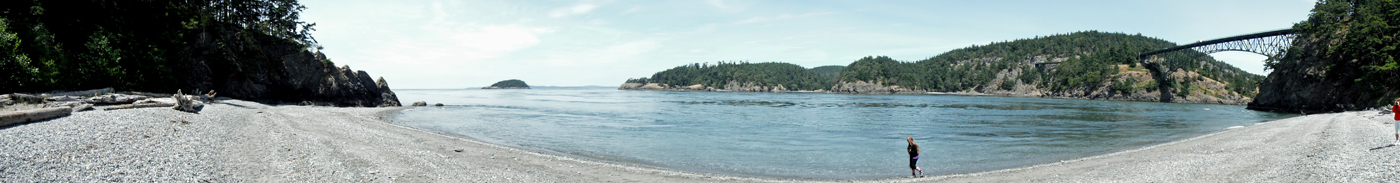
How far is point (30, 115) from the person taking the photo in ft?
45.2

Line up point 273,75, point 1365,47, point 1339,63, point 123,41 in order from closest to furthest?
point 123,41
point 273,75
point 1365,47
point 1339,63

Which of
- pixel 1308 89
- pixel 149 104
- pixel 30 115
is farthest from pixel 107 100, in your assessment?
pixel 1308 89

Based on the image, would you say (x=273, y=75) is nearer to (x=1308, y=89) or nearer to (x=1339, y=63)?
(x=1339, y=63)

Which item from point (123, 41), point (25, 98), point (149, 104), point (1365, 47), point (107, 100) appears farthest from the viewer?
point (1365, 47)

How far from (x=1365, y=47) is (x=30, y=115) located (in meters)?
77.8

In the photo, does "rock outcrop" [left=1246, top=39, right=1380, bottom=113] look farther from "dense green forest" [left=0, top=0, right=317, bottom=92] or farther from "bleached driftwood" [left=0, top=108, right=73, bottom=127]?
"dense green forest" [left=0, top=0, right=317, bottom=92]

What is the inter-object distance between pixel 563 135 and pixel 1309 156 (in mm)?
25250

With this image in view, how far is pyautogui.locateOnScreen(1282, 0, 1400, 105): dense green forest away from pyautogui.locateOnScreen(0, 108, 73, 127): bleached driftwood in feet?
225

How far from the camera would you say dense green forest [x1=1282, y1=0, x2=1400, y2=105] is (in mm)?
40312

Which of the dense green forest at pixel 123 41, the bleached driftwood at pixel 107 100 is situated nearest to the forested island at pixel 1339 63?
the bleached driftwood at pixel 107 100

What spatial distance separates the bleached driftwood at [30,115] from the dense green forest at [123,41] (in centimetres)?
1376

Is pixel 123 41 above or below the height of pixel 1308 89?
above

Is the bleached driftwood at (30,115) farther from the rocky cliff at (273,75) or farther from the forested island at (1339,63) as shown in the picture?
the forested island at (1339,63)

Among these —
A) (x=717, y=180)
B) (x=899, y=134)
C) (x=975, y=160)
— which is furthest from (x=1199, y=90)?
(x=717, y=180)
